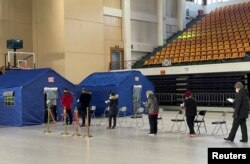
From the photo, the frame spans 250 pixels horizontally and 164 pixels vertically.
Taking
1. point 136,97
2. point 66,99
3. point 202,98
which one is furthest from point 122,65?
point 66,99

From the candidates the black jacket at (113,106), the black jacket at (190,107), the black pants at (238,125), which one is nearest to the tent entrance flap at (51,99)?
the black jacket at (113,106)

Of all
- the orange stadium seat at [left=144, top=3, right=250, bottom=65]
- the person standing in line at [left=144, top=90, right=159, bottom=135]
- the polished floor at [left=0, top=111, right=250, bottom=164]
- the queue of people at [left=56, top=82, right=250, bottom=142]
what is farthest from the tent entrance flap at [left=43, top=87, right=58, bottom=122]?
the orange stadium seat at [left=144, top=3, right=250, bottom=65]

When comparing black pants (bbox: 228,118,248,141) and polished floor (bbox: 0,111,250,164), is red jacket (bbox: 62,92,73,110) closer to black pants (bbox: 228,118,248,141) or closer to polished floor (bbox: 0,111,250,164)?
polished floor (bbox: 0,111,250,164)

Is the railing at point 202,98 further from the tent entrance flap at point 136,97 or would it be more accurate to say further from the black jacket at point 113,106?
the black jacket at point 113,106

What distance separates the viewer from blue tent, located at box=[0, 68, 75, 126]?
17.2 meters

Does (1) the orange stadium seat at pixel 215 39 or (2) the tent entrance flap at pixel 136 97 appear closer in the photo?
(2) the tent entrance flap at pixel 136 97

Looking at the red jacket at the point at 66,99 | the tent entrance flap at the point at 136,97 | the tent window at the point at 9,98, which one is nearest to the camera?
the red jacket at the point at 66,99

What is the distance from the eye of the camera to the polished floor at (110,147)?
27.8ft

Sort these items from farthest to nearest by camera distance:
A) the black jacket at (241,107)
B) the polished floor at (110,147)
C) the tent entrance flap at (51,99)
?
the tent entrance flap at (51,99)
the black jacket at (241,107)
the polished floor at (110,147)

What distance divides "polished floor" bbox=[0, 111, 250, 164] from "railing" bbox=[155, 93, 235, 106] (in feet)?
29.3

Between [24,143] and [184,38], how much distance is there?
66.6ft

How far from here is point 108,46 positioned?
27344 mm

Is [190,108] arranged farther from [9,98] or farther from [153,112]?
[9,98]

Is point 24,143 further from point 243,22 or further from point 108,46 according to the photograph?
point 243,22
